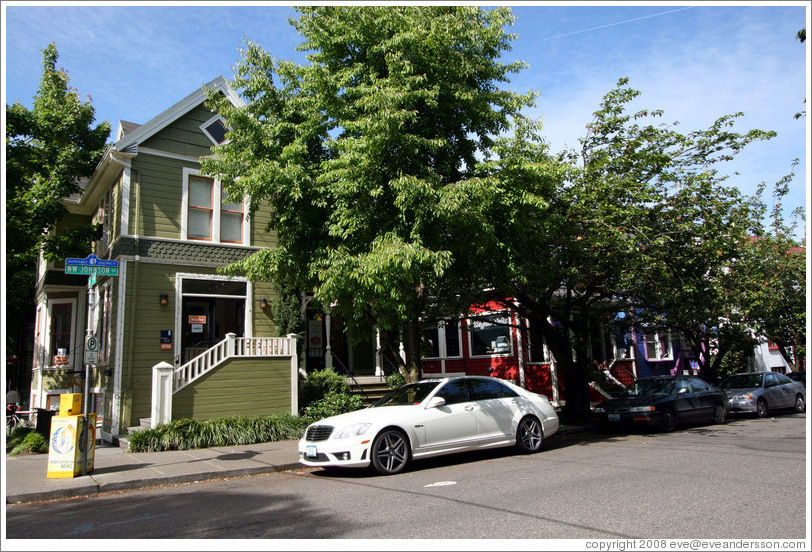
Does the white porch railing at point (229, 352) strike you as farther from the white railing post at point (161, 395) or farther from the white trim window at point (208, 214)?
the white trim window at point (208, 214)

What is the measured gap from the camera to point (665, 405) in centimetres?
1476

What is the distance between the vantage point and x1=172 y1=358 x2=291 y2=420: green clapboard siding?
13.8m

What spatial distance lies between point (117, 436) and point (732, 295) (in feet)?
60.1

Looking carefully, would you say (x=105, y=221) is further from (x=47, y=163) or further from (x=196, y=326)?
(x=196, y=326)

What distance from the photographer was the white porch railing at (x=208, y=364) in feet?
43.4

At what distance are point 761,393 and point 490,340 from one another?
9.37 metres

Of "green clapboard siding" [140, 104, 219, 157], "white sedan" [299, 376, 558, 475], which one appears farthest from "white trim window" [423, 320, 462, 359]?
"white sedan" [299, 376, 558, 475]

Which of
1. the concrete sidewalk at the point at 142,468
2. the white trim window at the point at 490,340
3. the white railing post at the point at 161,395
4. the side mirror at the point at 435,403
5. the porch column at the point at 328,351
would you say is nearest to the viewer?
the concrete sidewalk at the point at 142,468

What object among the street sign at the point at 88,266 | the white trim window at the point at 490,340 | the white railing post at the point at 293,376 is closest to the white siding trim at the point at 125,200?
the street sign at the point at 88,266

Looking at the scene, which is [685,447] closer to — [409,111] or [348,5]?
[409,111]

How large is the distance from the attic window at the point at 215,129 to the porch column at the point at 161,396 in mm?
6949

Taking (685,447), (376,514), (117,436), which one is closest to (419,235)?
(376,514)

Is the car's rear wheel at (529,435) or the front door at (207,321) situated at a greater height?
the front door at (207,321)

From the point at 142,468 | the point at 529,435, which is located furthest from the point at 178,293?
the point at 529,435
